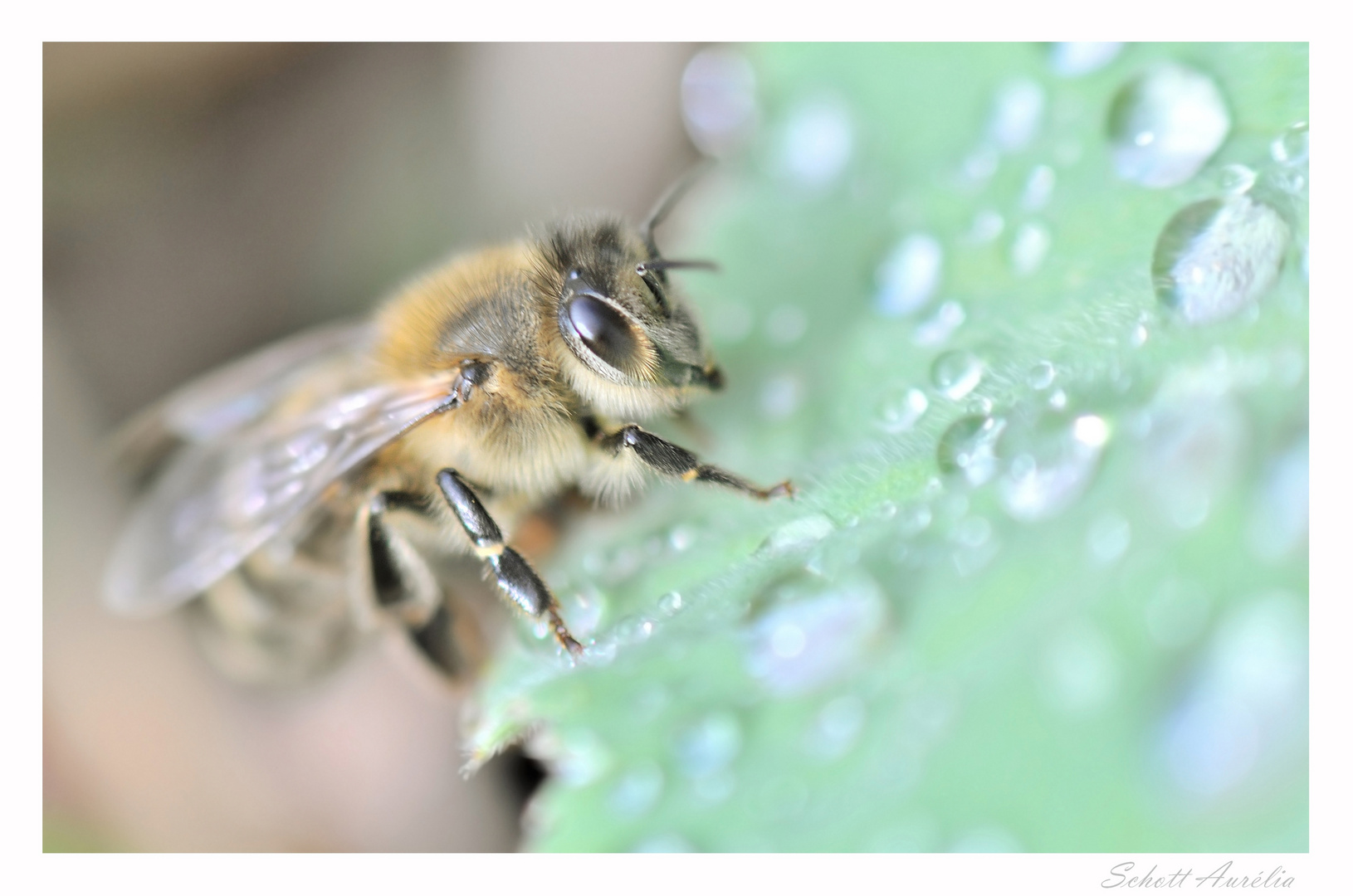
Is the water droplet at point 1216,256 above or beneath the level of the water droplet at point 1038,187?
beneath

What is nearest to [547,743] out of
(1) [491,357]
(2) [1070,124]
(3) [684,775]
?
(3) [684,775]

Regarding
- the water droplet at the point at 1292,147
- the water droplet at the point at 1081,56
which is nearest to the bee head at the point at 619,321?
the water droplet at the point at 1081,56

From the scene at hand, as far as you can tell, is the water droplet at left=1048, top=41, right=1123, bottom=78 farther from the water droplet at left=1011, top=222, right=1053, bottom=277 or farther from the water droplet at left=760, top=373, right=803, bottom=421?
the water droplet at left=760, top=373, right=803, bottom=421

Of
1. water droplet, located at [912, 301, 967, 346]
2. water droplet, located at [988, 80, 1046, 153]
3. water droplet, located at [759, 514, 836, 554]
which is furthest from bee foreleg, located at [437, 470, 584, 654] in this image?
water droplet, located at [988, 80, 1046, 153]

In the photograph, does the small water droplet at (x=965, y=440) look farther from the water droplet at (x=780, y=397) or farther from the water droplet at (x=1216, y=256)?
the water droplet at (x=780, y=397)

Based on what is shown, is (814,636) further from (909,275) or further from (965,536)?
(909,275)
